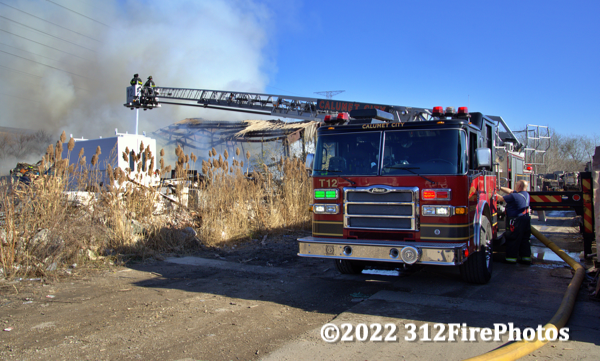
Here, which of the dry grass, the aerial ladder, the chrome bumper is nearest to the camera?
the chrome bumper

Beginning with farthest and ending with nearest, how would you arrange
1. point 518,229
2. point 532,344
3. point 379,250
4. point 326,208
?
point 518,229 < point 326,208 < point 379,250 < point 532,344

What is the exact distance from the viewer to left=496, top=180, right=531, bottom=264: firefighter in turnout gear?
759 cm

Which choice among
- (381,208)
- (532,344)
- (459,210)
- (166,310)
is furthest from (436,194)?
(166,310)

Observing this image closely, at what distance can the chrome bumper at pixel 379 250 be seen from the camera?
4785mm

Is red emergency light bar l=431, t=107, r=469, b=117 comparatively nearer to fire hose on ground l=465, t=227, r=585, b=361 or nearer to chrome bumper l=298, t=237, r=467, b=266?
chrome bumper l=298, t=237, r=467, b=266

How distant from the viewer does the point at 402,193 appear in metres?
5.28

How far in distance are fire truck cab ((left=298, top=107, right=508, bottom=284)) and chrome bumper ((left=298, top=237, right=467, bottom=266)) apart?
1 cm

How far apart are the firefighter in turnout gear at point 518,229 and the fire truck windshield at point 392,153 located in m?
3.21

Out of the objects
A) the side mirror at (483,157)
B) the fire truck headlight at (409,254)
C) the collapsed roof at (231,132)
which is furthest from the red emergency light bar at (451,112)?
the collapsed roof at (231,132)

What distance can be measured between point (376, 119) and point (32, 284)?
19.3 ft

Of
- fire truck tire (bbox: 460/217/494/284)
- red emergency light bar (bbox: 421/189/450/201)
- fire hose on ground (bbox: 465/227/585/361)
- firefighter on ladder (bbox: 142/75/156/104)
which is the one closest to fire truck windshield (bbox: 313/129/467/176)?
red emergency light bar (bbox: 421/189/450/201)

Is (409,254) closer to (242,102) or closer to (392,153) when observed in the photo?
(392,153)

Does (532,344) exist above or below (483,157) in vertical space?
below

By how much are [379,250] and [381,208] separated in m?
0.64
